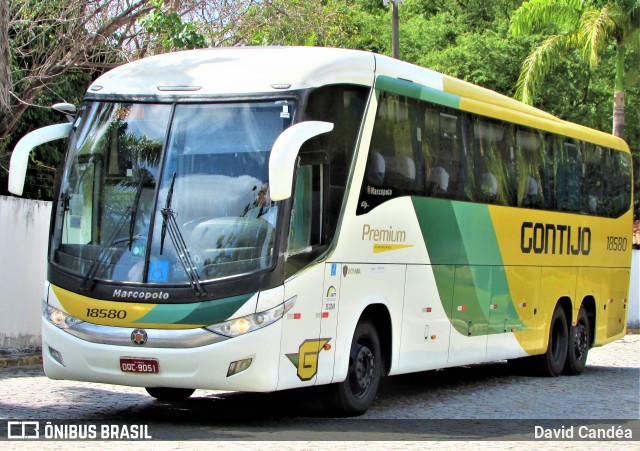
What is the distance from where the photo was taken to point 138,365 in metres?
10.0

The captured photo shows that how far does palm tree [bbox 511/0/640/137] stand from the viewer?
3088 centimetres

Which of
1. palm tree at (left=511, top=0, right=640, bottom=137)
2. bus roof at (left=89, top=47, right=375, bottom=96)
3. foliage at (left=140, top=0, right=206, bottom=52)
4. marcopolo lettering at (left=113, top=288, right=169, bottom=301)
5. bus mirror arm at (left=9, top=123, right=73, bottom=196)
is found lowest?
marcopolo lettering at (left=113, top=288, right=169, bottom=301)

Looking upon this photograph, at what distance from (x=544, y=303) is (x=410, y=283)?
4.54 meters

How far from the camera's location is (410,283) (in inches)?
492

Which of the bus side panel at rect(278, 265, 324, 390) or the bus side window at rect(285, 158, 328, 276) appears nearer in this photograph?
the bus side panel at rect(278, 265, 324, 390)

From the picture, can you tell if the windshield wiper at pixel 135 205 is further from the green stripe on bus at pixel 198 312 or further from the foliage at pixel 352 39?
the foliage at pixel 352 39

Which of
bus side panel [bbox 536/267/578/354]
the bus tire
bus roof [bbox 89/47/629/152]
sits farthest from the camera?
bus side panel [bbox 536/267/578/354]

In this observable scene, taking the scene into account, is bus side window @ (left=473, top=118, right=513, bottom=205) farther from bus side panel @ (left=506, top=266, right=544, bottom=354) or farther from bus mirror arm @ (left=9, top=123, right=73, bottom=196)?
bus mirror arm @ (left=9, top=123, right=73, bottom=196)

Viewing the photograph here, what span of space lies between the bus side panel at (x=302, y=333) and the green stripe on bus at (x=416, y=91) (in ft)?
7.52

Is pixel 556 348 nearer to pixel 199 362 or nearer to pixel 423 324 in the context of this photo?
pixel 423 324

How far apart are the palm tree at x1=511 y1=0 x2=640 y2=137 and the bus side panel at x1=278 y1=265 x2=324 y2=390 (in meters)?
21.5

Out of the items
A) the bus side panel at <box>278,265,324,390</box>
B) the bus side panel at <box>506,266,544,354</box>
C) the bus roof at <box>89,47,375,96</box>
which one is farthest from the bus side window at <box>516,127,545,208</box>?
the bus side panel at <box>278,265,324,390</box>

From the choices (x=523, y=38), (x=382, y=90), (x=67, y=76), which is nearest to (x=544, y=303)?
(x=382, y=90)

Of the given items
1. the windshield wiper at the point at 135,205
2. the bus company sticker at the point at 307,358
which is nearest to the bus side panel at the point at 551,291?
the bus company sticker at the point at 307,358
